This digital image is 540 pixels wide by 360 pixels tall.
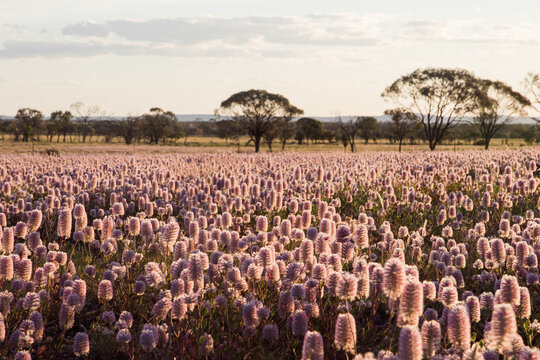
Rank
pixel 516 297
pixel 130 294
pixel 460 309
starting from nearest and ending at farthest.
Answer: pixel 460 309
pixel 516 297
pixel 130 294

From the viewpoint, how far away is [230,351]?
3777mm

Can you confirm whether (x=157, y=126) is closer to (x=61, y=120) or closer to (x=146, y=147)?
(x=61, y=120)

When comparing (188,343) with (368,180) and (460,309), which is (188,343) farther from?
(368,180)

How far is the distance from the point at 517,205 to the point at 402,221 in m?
2.77

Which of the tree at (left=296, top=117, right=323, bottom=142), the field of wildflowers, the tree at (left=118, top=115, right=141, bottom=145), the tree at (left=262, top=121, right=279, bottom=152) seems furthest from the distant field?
the field of wildflowers

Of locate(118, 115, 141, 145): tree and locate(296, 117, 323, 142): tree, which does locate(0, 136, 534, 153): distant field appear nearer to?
locate(118, 115, 141, 145): tree

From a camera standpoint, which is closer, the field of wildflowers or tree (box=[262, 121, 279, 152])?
the field of wildflowers

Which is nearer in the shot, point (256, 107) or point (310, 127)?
point (256, 107)

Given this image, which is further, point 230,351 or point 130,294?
point 130,294

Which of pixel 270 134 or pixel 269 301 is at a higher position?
pixel 270 134

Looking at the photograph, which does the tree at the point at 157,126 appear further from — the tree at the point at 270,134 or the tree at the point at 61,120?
the tree at the point at 270,134

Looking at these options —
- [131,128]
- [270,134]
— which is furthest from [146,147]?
[131,128]

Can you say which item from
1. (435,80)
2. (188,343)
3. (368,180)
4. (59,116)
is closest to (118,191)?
(368,180)

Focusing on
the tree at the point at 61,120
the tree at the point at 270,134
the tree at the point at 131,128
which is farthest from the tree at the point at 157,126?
the tree at the point at 270,134
